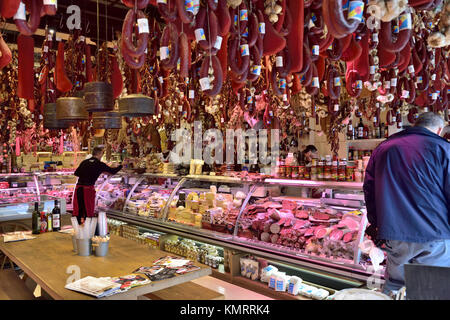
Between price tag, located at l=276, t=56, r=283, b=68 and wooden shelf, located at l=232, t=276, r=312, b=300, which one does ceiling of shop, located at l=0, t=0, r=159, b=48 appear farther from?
wooden shelf, located at l=232, t=276, r=312, b=300

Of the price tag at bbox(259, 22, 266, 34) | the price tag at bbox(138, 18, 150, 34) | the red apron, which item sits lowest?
the red apron

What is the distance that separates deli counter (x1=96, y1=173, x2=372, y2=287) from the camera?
12.0 ft

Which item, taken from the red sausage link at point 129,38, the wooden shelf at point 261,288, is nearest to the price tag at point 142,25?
the red sausage link at point 129,38

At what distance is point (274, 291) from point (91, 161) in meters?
4.58

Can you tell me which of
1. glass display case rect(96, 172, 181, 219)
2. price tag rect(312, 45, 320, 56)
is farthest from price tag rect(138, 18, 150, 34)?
glass display case rect(96, 172, 181, 219)

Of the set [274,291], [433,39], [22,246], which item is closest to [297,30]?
[433,39]

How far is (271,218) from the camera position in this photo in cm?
441

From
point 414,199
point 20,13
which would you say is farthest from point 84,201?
point 414,199

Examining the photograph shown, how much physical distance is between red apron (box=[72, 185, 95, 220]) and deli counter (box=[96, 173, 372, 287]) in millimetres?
797

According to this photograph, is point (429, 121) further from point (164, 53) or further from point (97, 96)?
point (97, 96)

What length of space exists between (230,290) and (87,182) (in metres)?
4.13

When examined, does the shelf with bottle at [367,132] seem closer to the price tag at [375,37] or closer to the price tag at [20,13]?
the price tag at [375,37]

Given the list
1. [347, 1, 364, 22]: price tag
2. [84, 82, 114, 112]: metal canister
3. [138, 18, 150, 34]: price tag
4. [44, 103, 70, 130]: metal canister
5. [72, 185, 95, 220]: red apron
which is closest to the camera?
[347, 1, 364, 22]: price tag
